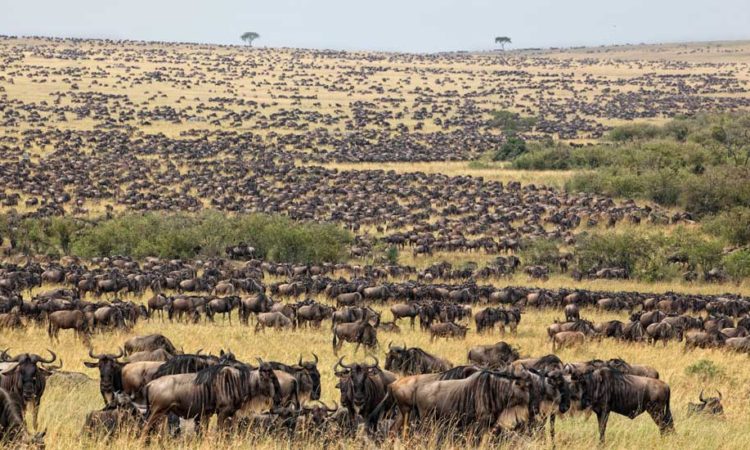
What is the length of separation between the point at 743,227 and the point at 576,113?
65.6 meters

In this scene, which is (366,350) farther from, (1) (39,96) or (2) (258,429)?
(1) (39,96)

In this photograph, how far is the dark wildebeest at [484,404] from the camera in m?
11.0

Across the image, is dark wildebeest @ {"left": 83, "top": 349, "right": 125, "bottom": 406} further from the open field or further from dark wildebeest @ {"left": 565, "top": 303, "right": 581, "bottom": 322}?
dark wildebeest @ {"left": 565, "top": 303, "right": 581, "bottom": 322}

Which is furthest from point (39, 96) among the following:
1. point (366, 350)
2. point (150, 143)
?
point (366, 350)

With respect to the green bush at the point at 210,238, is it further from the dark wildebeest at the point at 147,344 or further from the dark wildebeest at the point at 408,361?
the dark wildebeest at the point at 408,361

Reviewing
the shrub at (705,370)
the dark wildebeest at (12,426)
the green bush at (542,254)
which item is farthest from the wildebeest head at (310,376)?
the green bush at (542,254)

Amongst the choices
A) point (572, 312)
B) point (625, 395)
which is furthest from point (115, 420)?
point (572, 312)

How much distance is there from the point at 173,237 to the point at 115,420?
102 feet

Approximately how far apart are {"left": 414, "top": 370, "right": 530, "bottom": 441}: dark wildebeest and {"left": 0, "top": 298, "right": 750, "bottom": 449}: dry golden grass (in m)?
0.45

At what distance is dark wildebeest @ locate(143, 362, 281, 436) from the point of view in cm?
1104

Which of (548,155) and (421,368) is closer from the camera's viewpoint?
(421,368)

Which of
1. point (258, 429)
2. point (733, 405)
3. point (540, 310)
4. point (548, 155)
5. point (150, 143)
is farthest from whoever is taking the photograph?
point (150, 143)

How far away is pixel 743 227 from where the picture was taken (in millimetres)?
42875

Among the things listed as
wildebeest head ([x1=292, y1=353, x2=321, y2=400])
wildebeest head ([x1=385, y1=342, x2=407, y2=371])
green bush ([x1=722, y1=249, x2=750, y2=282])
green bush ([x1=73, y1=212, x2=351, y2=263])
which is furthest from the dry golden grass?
green bush ([x1=73, y1=212, x2=351, y2=263])
